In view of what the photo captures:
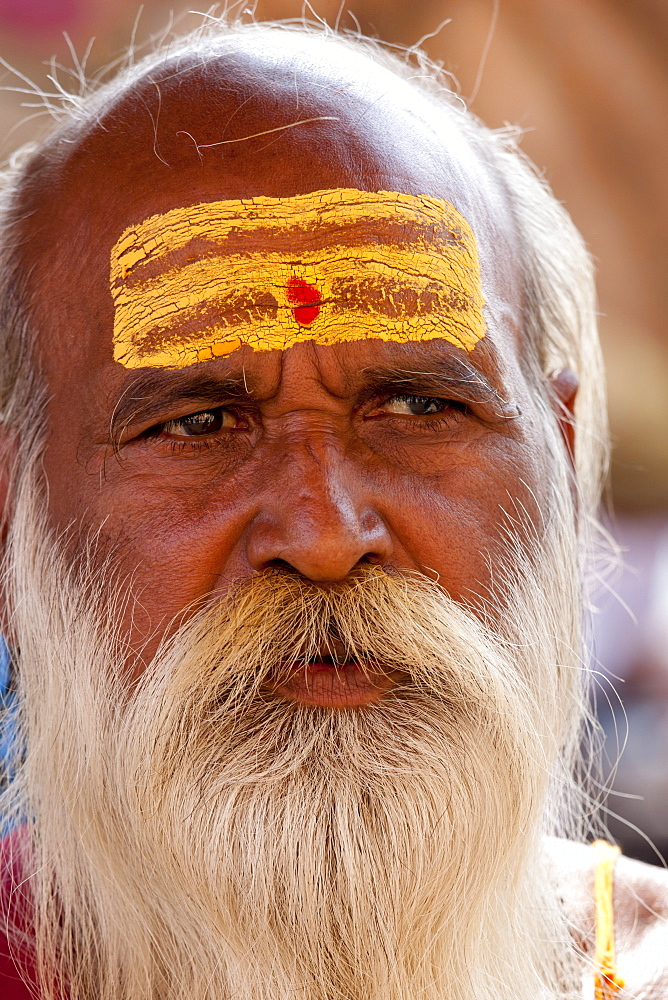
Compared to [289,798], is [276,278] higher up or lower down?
higher up

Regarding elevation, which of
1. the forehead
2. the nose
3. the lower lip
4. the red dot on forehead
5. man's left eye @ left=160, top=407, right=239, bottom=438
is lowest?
the lower lip

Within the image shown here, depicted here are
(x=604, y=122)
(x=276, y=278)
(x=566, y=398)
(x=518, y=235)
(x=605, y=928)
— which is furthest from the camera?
(x=604, y=122)

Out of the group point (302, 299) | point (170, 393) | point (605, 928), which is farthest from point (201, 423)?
point (605, 928)

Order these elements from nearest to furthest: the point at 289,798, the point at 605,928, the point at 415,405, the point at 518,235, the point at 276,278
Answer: the point at 289,798
the point at 276,278
the point at 415,405
the point at 605,928
the point at 518,235

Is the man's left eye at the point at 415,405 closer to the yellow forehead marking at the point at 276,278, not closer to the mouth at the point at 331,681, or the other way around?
the yellow forehead marking at the point at 276,278

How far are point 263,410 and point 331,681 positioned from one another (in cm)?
41

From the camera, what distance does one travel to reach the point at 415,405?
1.43 metres

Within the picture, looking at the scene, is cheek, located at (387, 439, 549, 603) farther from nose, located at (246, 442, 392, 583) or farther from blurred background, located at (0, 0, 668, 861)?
blurred background, located at (0, 0, 668, 861)

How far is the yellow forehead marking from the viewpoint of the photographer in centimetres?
132

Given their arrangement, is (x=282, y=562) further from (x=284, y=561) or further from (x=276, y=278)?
(x=276, y=278)

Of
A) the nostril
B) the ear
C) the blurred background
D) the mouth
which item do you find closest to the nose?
the nostril

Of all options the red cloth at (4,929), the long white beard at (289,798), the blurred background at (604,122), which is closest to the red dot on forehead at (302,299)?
the long white beard at (289,798)

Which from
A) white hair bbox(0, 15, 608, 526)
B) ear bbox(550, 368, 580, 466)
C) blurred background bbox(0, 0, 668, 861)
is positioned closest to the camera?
white hair bbox(0, 15, 608, 526)

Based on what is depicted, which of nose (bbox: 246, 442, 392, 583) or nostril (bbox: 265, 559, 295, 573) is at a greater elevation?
nose (bbox: 246, 442, 392, 583)
